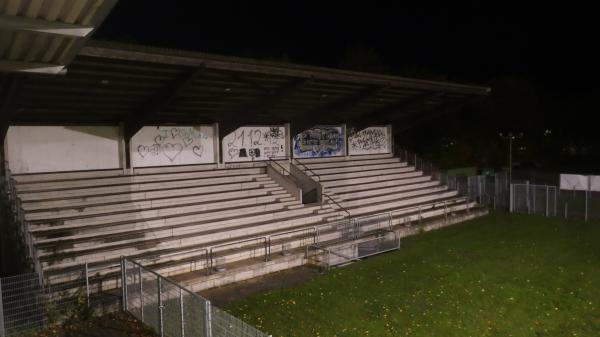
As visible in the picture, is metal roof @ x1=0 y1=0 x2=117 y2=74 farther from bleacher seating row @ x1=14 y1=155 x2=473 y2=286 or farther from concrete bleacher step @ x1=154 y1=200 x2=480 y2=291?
concrete bleacher step @ x1=154 y1=200 x2=480 y2=291

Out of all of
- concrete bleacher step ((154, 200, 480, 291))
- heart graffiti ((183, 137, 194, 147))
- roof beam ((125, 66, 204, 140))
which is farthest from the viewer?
heart graffiti ((183, 137, 194, 147))

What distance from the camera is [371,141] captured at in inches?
916

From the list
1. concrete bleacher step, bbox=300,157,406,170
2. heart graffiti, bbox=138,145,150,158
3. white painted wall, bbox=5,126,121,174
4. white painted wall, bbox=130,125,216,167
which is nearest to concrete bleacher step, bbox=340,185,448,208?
concrete bleacher step, bbox=300,157,406,170

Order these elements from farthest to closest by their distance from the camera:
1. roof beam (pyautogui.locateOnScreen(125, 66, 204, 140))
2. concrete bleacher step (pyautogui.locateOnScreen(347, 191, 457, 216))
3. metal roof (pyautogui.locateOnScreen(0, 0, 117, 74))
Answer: concrete bleacher step (pyautogui.locateOnScreen(347, 191, 457, 216))
roof beam (pyautogui.locateOnScreen(125, 66, 204, 140))
metal roof (pyautogui.locateOnScreen(0, 0, 117, 74))

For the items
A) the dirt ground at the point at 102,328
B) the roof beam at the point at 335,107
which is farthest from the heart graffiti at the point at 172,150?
the dirt ground at the point at 102,328

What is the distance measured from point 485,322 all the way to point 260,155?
11313 mm

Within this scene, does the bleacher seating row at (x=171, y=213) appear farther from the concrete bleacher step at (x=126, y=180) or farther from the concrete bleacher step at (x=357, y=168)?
the concrete bleacher step at (x=357, y=168)

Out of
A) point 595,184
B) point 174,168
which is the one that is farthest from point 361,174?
point 595,184

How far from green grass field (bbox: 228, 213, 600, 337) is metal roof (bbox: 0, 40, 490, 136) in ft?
18.9

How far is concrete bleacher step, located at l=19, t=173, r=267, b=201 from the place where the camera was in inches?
485

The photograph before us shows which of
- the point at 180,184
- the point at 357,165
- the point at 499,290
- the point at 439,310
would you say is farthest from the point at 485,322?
the point at 357,165

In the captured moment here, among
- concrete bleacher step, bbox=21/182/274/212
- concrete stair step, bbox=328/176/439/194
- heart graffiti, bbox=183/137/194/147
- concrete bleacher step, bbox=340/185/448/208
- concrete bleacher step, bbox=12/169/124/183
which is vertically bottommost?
concrete bleacher step, bbox=340/185/448/208

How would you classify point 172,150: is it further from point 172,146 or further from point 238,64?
point 238,64

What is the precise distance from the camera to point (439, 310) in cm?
935
